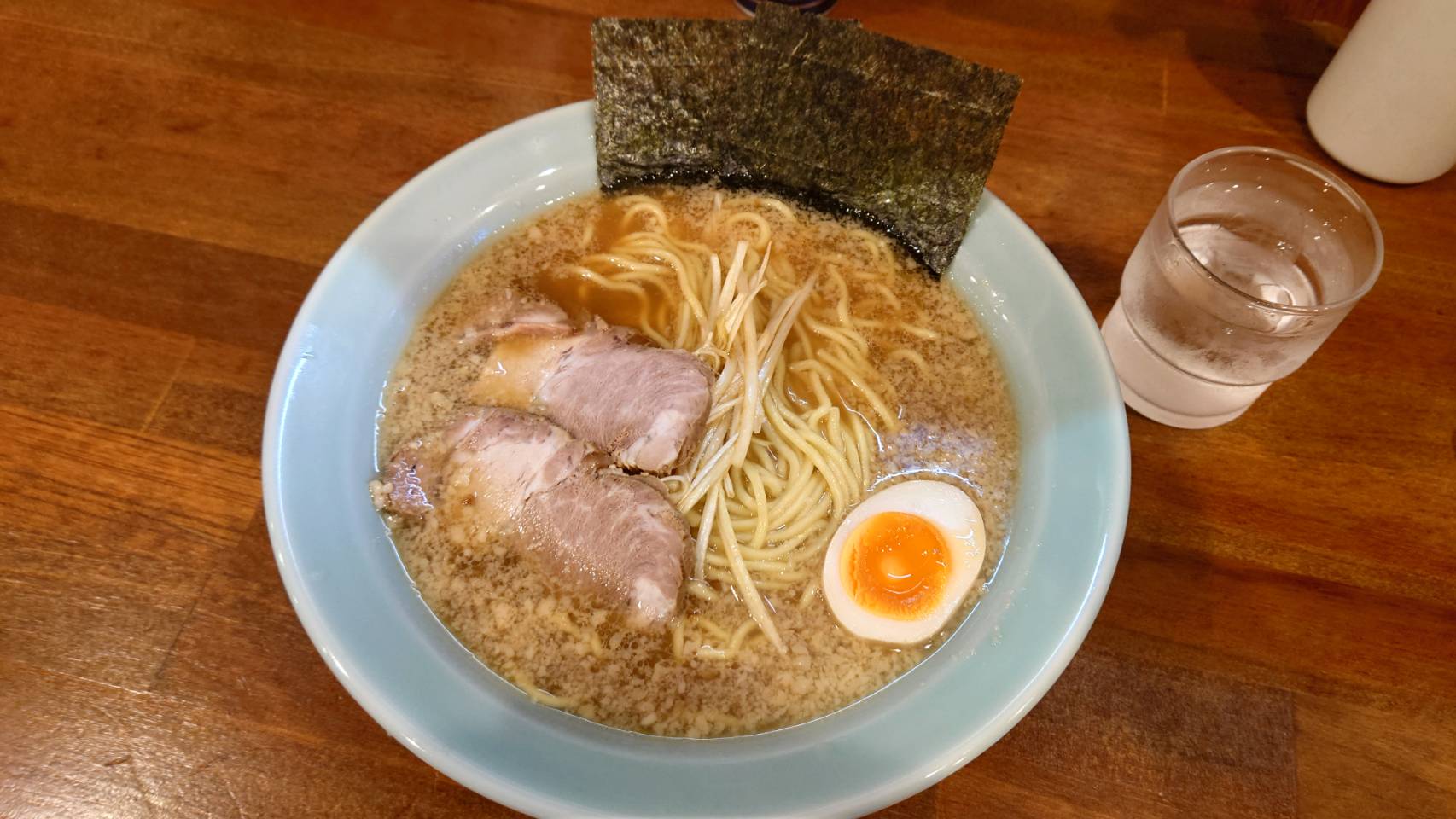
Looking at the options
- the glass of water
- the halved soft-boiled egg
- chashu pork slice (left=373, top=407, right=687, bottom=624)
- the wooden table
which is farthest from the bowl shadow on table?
chashu pork slice (left=373, top=407, right=687, bottom=624)

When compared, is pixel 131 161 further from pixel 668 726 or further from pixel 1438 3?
pixel 1438 3

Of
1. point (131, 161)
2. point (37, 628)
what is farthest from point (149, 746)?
point (131, 161)

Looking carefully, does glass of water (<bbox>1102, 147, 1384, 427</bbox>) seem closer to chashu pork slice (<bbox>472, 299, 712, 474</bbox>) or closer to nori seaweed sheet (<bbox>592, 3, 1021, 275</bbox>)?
nori seaweed sheet (<bbox>592, 3, 1021, 275</bbox>)

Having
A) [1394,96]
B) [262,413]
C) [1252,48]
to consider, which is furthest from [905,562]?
[1252,48]

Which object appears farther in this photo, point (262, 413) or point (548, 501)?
point (262, 413)

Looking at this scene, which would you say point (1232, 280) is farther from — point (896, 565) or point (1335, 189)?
point (896, 565)

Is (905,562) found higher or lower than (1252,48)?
lower

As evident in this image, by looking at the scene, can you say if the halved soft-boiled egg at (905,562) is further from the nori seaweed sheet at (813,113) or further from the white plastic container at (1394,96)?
the white plastic container at (1394,96)
